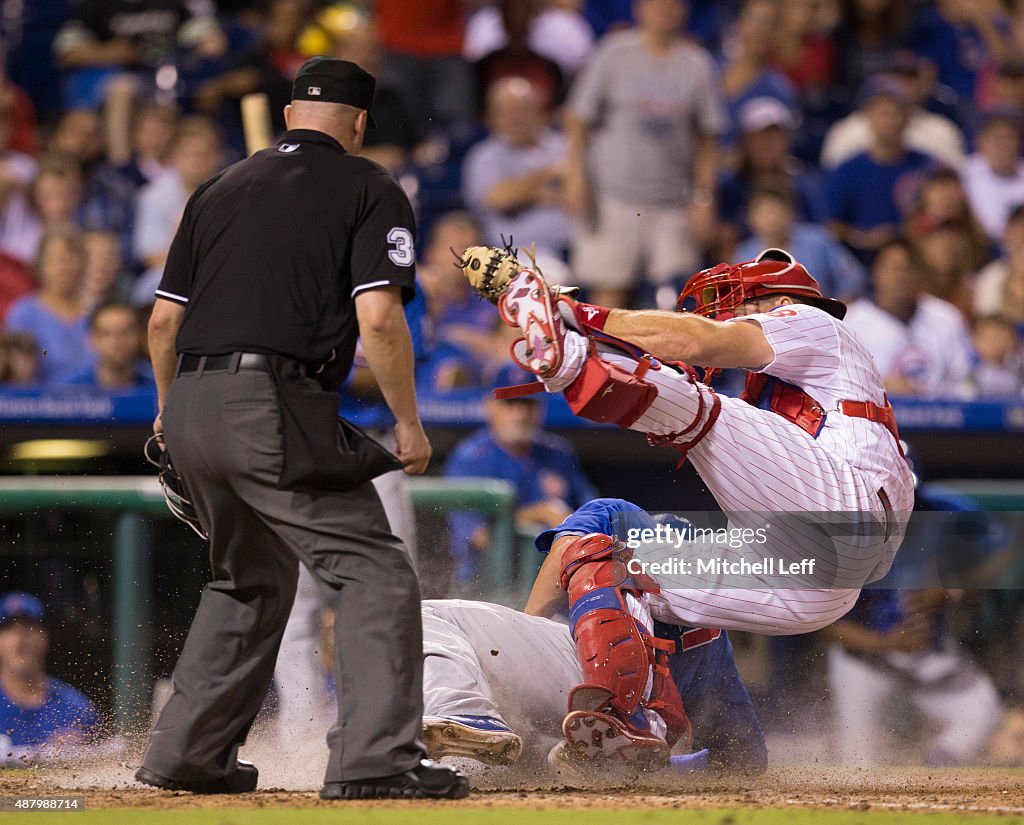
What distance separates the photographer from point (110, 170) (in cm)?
868

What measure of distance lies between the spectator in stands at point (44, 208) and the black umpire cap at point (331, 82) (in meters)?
4.89

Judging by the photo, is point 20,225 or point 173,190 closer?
point 173,190

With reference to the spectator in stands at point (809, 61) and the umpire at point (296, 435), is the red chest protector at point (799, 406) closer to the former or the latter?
the umpire at point (296, 435)

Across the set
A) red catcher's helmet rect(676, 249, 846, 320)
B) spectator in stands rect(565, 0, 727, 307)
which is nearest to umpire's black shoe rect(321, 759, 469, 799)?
red catcher's helmet rect(676, 249, 846, 320)

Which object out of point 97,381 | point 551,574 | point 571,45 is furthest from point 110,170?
point 551,574

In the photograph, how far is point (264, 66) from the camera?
8.66 m

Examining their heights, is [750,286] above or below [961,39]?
below

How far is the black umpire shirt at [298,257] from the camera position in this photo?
3.70 meters

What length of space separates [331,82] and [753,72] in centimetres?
575

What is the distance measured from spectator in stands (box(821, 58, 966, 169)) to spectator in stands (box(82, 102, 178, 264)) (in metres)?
3.88

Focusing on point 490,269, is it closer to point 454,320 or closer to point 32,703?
point 32,703

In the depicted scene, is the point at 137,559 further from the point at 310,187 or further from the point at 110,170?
the point at 110,170

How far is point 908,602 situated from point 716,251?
3708mm
